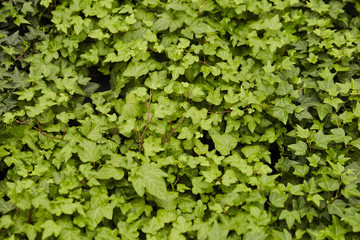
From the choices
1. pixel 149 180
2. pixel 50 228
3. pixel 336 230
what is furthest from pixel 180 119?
pixel 336 230

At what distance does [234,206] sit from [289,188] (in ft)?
1.58

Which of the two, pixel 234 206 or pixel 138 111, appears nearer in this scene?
pixel 234 206

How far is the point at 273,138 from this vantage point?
2996 millimetres

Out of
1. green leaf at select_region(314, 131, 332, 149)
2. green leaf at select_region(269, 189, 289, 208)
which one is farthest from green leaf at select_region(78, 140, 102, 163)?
green leaf at select_region(314, 131, 332, 149)

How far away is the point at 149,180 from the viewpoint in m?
2.55

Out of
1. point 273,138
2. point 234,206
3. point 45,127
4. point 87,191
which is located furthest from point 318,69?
point 45,127

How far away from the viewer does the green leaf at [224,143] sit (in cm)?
291

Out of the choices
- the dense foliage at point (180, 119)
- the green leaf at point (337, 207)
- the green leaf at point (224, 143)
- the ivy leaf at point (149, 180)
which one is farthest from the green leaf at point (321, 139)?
the ivy leaf at point (149, 180)

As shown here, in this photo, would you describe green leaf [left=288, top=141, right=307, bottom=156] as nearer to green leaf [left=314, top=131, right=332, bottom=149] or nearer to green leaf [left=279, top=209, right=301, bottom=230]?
green leaf [left=314, top=131, right=332, bottom=149]

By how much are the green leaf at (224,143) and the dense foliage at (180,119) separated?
1cm

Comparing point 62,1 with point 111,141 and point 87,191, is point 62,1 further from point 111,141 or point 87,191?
point 87,191

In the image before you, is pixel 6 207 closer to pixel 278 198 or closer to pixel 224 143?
pixel 224 143

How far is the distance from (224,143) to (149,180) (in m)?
0.82

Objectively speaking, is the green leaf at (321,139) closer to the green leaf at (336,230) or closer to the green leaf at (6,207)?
the green leaf at (336,230)
